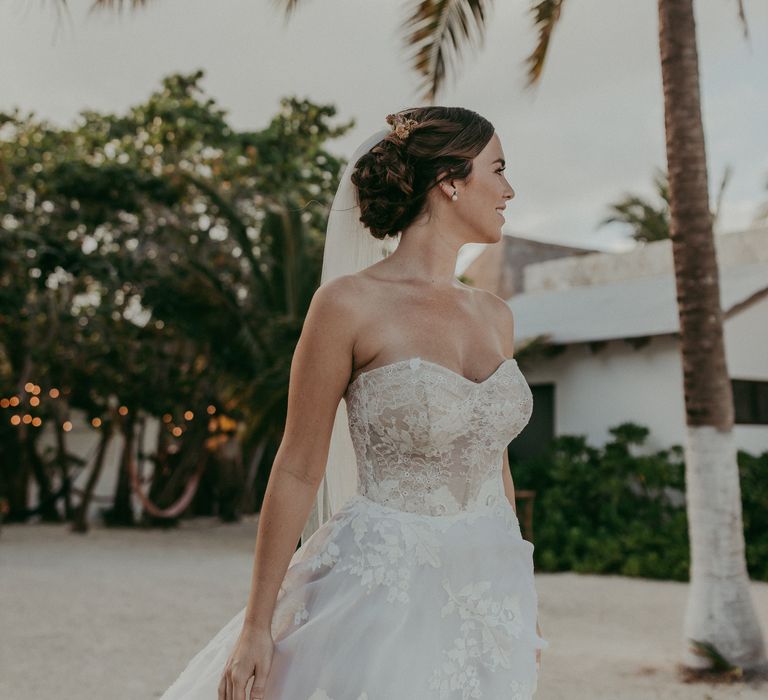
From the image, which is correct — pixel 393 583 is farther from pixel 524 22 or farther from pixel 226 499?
pixel 226 499

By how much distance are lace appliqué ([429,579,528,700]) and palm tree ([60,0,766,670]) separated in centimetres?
464

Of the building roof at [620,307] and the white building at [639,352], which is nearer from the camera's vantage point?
the white building at [639,352]

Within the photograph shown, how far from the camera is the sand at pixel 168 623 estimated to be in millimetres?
6258

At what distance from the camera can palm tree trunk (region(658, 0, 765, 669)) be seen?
20.4ft

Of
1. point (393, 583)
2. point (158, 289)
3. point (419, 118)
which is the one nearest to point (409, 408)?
point (393, 583)

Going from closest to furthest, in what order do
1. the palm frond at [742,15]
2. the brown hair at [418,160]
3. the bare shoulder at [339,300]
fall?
the bare shoulder at [339,300] → the brown hair at [418,160] → the palm frond at [742,15]

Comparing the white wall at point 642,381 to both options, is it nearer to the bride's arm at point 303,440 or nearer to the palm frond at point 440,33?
the palm frond at point 440,33

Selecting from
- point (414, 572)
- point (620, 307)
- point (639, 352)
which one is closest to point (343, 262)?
point (414, 572)

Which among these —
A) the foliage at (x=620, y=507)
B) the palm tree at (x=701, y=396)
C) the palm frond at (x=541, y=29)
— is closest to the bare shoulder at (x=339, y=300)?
the palm tree at (x=701, y=396)

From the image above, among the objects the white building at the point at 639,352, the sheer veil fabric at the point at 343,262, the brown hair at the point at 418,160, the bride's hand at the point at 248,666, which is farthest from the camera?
the white building at the point at 639,352

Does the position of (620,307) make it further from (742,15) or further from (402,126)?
(402,126)

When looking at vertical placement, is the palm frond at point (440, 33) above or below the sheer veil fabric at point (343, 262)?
above

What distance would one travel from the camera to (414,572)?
2.03 meters

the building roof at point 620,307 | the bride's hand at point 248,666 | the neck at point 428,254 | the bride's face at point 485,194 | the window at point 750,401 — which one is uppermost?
the building roof at point 620,307
